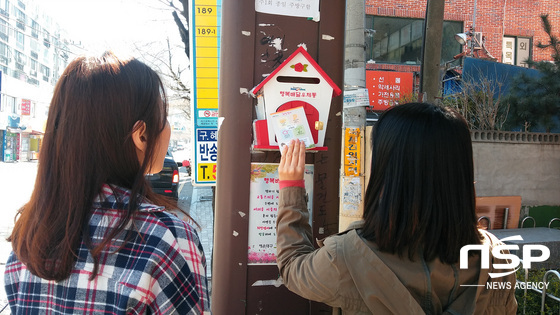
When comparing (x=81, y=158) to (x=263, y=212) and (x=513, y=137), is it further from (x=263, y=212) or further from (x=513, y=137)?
(x=513, y=137)

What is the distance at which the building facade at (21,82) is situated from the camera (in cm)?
3184

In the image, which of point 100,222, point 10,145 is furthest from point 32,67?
point 100,222

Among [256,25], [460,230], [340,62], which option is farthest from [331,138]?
[460,230]

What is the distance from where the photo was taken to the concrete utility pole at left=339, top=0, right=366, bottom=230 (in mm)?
5184

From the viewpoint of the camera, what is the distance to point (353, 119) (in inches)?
211

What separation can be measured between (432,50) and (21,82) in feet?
125

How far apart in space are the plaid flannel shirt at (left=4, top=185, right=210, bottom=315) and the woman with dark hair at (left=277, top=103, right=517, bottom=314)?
413 millimetres

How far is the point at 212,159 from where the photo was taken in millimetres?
4949

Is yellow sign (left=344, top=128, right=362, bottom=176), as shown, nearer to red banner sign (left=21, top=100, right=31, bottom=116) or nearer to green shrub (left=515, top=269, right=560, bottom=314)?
green shrub (left=515, top=269, right=560, bottom=314)

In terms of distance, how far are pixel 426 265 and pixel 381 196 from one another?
0.26 metres

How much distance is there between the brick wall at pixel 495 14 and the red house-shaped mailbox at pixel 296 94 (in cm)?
1595

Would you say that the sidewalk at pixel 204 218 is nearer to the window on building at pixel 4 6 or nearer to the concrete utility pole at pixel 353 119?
the concrete utility pole at pixel 353 119

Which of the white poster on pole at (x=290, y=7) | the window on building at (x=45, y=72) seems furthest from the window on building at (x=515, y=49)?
the window on building at (x=45, y=72)

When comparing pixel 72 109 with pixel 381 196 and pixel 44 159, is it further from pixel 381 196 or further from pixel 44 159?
pixel 381 196
